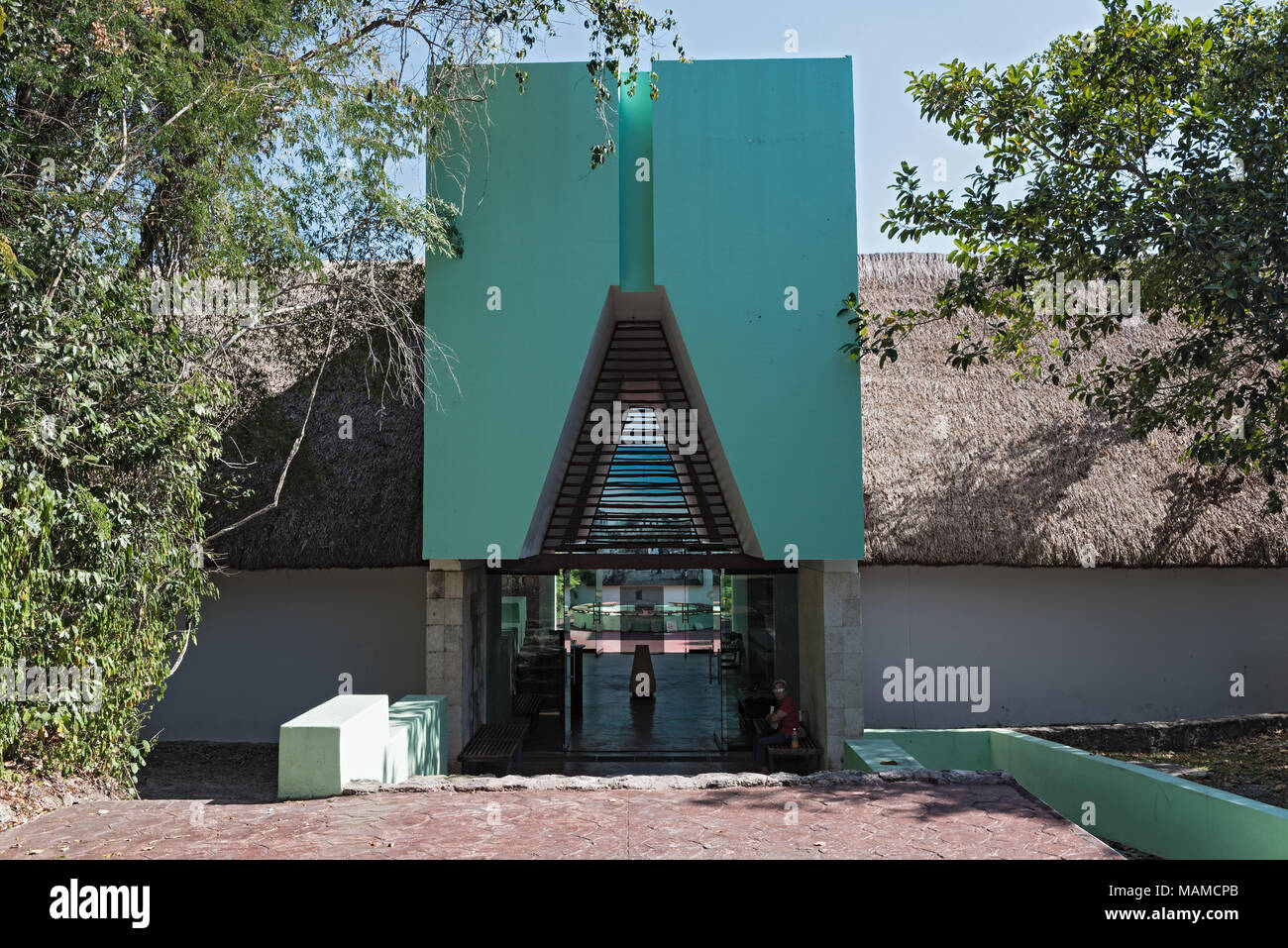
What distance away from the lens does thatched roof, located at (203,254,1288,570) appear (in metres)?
9.28

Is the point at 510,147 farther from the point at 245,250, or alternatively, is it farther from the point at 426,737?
the point at 426,737

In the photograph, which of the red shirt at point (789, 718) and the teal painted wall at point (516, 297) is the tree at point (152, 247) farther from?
the red shirt at point (789, 718)

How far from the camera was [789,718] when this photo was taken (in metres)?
8.84

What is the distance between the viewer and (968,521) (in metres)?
9.33

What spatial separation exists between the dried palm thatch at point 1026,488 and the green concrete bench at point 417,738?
14.8 ft

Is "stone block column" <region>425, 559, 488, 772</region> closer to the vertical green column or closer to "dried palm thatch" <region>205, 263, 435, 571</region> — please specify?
"dried palm thatch" <region>205, 263, 435, 571</region>

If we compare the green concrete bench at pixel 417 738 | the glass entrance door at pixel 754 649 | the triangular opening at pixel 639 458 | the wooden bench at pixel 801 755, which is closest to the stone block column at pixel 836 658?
the wooden bench at pixel 801 755

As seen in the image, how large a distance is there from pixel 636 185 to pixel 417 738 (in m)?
5.19

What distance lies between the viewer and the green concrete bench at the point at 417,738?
678cm

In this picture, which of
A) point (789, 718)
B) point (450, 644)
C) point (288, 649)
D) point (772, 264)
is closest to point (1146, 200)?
point (772, 264)

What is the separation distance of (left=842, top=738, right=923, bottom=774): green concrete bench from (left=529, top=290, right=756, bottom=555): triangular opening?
2266 millimetres

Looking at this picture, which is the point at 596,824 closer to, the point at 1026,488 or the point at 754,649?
the point at 1026,488
